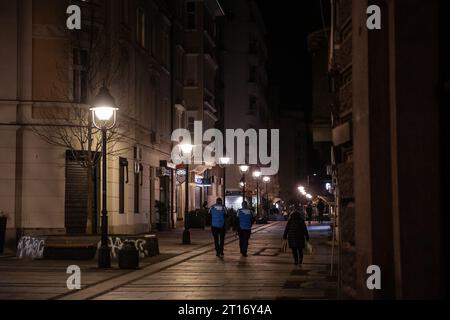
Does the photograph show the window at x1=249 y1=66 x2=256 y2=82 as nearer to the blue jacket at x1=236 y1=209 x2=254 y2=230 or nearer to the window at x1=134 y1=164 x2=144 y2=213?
the window at x1=134 y1=164 x2=144 y2=213

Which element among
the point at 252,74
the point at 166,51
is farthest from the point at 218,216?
the point at 252,74

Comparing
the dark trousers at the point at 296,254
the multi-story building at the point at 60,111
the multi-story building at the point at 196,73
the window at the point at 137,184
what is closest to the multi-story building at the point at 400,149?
the dark trousers at the point at 296,254

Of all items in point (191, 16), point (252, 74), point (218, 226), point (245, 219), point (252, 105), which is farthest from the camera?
point (252, 74)

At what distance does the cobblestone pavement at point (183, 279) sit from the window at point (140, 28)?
671 inches

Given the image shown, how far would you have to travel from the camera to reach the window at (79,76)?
109 ft

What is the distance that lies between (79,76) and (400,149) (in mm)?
26788

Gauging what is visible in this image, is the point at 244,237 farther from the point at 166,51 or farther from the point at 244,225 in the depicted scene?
the point at 166,51

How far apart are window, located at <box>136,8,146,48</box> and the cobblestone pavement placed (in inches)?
671

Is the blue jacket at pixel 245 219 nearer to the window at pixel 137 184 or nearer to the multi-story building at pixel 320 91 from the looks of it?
the multi-story building at pixel 320 91

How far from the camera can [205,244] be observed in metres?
34.0

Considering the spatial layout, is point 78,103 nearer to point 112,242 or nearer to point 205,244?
point 205,244

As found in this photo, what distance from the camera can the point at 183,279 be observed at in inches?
738
